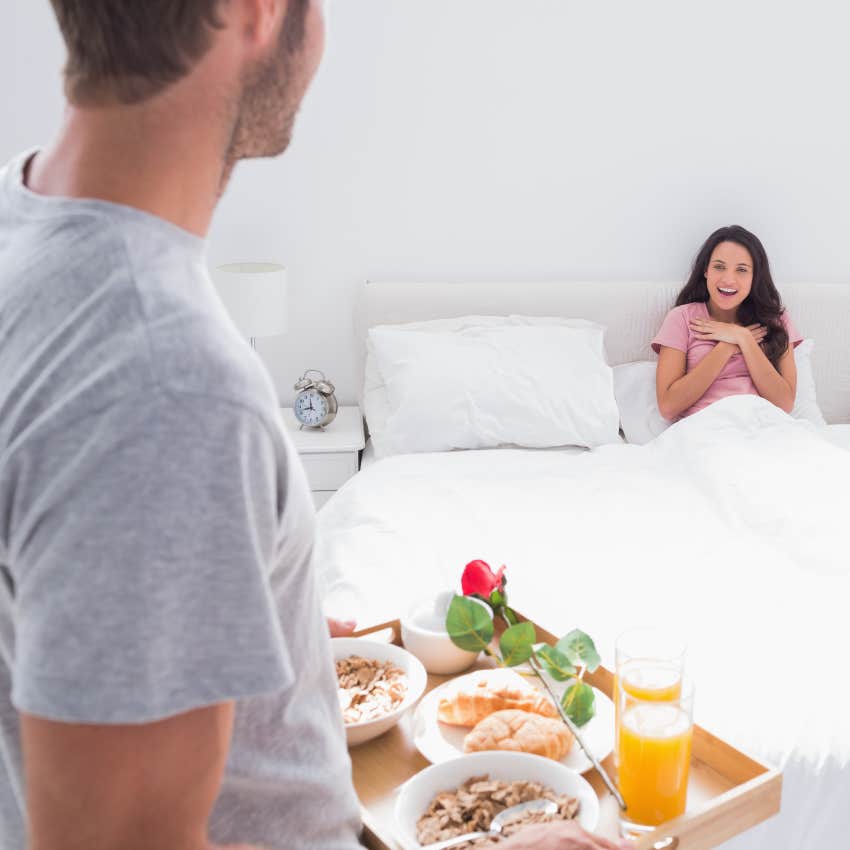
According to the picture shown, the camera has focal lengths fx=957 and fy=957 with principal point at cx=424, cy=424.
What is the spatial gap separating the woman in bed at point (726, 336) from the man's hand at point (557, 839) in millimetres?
2279

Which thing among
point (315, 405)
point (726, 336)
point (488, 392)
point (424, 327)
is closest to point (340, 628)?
point (488, 392)

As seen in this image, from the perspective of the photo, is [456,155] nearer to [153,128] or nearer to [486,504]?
[486,504]

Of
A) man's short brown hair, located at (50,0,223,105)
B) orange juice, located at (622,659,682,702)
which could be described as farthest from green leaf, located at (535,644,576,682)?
man's short brown hair, located at (50,0,223,105)

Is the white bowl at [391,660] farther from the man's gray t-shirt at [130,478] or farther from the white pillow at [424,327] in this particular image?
the white pillow at [424,327]

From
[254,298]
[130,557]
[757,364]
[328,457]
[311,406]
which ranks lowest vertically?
[328,457]

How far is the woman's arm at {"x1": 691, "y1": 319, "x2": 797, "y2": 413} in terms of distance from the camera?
9.89ft

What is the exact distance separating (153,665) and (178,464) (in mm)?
115

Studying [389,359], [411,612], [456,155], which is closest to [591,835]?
[411,612]

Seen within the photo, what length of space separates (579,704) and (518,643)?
0.34ft

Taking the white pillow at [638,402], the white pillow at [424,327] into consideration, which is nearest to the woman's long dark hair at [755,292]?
the white pillow at [638,402]

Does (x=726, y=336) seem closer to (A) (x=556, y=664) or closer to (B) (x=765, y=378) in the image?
(B) (x=765, y=378)

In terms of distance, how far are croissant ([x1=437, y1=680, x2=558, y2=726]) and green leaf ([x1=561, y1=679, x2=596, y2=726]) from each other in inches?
0.8

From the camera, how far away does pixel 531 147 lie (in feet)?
10.6

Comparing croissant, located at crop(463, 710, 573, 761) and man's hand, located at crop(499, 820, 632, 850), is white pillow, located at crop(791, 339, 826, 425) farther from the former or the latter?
man's hand, located at crop(499, 820, 632, 850)
